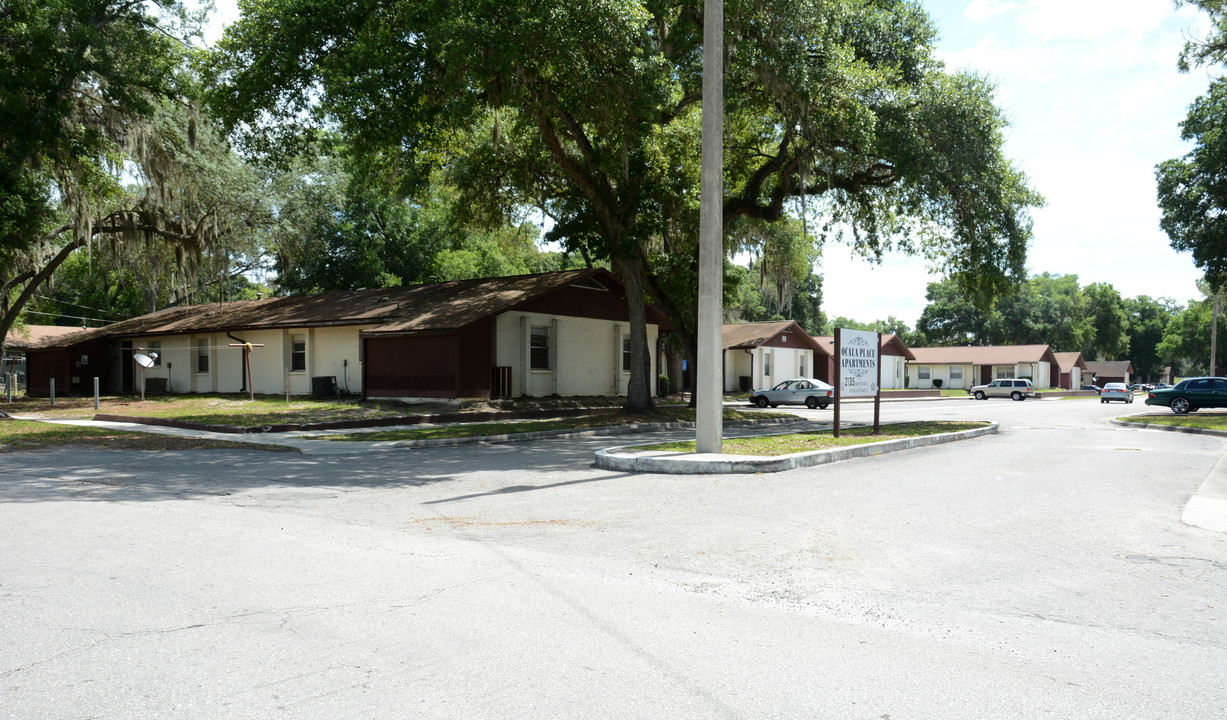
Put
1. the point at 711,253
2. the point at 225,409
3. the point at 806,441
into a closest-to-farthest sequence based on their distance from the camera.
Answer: the point at 711,253, the point at 806,441, the point at 225,409

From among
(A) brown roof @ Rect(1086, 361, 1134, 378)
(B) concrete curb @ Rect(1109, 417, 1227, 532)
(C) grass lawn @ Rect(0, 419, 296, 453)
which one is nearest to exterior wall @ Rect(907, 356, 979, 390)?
Result: (A) brown roof @ Rect(1086, 361, 1134, 378)

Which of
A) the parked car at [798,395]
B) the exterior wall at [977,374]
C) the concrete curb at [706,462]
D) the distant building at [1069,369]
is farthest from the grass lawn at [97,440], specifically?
the distant building at [1069,369]

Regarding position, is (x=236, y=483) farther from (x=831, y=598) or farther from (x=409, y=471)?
(x=831, y=598)

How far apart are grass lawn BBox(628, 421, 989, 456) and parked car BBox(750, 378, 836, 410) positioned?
51.8 ft

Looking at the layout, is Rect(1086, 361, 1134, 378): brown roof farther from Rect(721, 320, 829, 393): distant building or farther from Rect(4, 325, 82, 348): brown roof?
Rect(4, 325, 82, 348): brown roof

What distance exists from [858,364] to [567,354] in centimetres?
1396

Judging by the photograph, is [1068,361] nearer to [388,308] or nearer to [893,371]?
[893,371]

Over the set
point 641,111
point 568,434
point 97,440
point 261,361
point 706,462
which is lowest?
point 568,434

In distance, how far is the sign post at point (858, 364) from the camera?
18328 millimetres

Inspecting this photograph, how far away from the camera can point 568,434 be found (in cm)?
2078

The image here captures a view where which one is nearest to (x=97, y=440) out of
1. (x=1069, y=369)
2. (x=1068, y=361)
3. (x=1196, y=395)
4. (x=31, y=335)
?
(x=1196, y=395)

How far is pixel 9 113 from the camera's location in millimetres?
21422

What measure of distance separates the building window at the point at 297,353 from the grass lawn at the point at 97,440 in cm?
1212

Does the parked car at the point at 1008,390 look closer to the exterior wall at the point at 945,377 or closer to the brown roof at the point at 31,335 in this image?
the exterior wall at the point at 945,377
